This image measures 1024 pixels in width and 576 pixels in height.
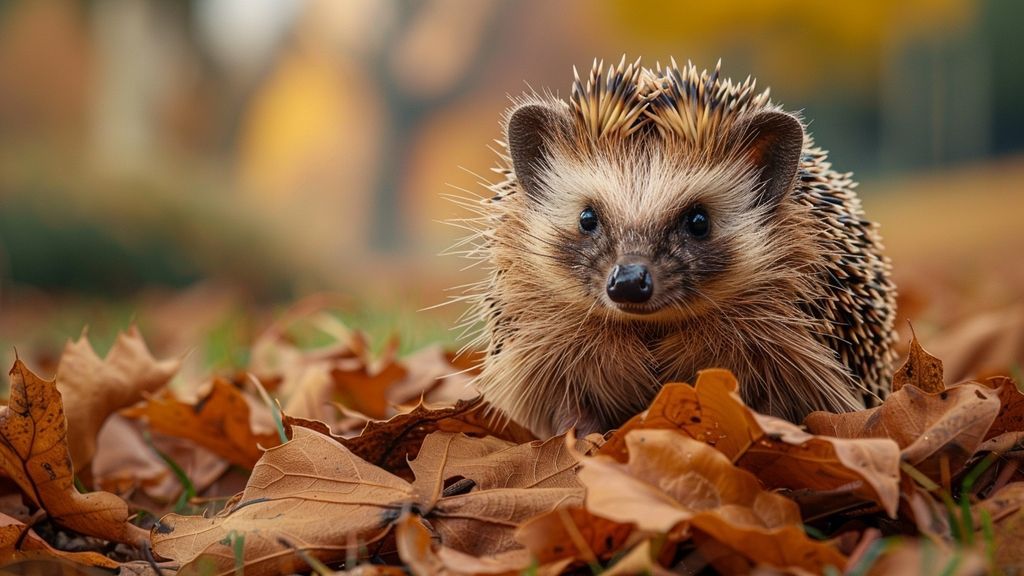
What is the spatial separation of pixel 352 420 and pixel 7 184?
36.7 feet

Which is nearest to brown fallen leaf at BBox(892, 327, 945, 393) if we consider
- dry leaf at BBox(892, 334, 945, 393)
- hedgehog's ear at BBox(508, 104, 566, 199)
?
dry leaf at BBox(892, 334, 945, 393)

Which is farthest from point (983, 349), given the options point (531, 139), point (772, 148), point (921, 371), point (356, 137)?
point (356, 137)

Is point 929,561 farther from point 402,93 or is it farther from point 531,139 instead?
point 402,93

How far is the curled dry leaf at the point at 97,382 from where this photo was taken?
2.62m

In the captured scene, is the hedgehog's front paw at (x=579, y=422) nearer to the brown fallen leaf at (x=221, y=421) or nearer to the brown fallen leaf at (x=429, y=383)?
the brown fallen leaf at (x=429, y=383)

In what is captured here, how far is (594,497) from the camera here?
159 centimetres

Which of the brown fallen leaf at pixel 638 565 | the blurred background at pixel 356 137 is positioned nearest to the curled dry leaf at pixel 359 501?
the brown fallen leaf at pixel 638 565

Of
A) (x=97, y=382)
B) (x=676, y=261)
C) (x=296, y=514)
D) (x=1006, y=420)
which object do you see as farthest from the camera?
(x=97, y=382)

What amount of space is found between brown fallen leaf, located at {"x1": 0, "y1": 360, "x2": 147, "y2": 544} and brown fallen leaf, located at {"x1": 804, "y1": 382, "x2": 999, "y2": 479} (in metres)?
Answer: 1.58

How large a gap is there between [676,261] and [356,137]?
2154cm

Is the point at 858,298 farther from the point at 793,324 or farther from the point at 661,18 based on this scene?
the point at 661,18

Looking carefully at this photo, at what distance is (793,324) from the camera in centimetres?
254

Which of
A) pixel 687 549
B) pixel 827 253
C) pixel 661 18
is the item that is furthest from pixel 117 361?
pixel 661 18

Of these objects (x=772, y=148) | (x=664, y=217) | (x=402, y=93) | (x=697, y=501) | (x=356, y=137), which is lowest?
(x=356, y=137)
